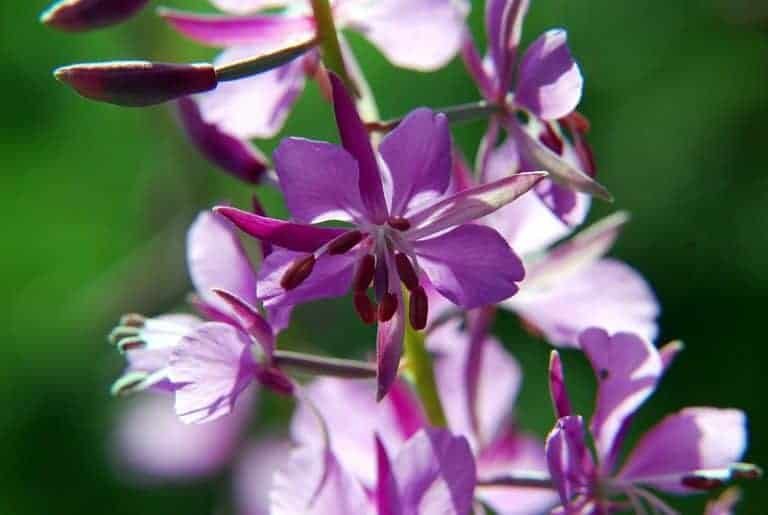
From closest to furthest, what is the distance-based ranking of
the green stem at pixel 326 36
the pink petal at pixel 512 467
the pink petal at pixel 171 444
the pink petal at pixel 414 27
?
the green stem at pixel 326 36, the pink petal at pixel 414 27, the pink petal at pixel 512 467, the pink petal at pixel 171 444

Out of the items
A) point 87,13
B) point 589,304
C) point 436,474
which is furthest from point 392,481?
point 87,13

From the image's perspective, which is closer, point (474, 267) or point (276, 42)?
point (474, 267)

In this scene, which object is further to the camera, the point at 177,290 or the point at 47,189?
the point at 47,189

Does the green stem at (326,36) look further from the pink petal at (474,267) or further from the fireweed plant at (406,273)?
the pink petal at (474,267)

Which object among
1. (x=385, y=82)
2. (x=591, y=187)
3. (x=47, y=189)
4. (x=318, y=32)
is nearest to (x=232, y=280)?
(x=318, y=32)

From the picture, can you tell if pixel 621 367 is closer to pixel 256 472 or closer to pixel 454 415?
pixel 454 415

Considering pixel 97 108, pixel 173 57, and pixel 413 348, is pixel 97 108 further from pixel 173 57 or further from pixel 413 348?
pixel 413 348

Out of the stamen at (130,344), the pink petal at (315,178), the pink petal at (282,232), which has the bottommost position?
the stamen at (130,344)

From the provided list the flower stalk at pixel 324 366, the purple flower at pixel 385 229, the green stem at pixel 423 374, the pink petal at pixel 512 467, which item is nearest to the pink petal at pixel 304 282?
the purple flower at pixel 385 229
